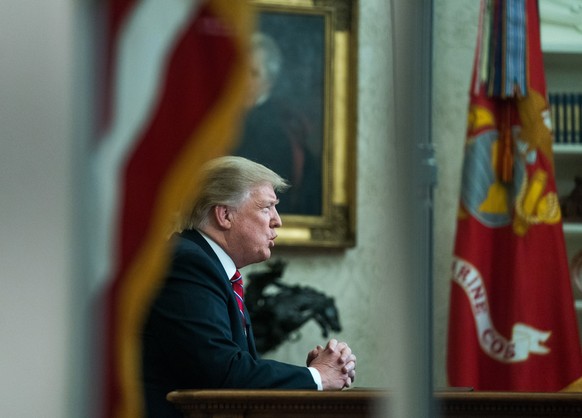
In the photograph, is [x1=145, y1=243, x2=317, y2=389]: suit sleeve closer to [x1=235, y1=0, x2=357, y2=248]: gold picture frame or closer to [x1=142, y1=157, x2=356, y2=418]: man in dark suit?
[x1=142, y1=157, x2=356, y2=418]: man in dark suit

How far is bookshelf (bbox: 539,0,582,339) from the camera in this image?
18.4ft

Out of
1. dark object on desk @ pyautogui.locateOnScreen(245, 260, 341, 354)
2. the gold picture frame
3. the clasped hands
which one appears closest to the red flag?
the clasped hands

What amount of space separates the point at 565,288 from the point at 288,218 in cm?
123

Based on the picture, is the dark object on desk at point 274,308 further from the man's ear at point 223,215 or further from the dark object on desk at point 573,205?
the man's ear at point 223,215

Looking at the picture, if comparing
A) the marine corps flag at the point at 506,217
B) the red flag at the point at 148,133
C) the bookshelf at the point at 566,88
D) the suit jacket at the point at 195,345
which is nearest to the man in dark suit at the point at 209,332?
the suit jacket at the point at 195,345

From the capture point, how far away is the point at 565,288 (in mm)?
5309

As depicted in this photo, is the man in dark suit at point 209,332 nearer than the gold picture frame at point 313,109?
Yes

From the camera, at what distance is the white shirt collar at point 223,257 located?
3.40 metres

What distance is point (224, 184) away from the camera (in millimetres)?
3465

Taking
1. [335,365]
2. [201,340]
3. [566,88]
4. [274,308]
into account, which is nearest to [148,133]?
[201,340]

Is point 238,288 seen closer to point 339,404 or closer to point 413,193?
point 339,404

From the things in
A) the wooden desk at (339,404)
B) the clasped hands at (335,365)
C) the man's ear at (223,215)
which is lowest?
the wooden desk at (339,404)

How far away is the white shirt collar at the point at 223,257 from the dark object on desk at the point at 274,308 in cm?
179

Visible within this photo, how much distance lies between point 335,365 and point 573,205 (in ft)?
8.80
